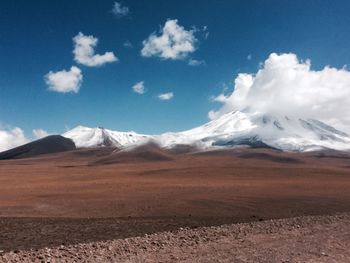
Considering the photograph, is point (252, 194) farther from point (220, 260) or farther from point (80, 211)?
point (220, 260)

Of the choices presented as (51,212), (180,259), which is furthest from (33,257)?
(51,212)

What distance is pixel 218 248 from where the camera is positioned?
511 inches

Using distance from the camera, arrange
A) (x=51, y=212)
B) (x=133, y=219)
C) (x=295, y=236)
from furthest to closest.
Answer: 1. (x=51, y=212)
2. (x=133, y=219)
3. (x=295, y=236)

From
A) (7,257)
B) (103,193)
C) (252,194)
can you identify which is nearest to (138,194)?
(103,193)

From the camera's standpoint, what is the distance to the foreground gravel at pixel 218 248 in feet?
38.4

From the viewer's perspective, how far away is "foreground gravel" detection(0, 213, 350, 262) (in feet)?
38.4

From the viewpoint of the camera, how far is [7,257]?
38.0 feet

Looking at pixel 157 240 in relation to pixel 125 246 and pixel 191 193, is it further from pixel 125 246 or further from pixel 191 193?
pixel 191 193

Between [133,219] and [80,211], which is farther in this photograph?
[80,211]

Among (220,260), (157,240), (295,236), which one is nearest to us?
(220,260)

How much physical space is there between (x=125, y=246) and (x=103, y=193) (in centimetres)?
2104

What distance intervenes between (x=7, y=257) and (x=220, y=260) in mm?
5593

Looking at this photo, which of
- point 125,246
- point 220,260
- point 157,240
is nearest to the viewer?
point 220,260

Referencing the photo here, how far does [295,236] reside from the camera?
49.1 feet
